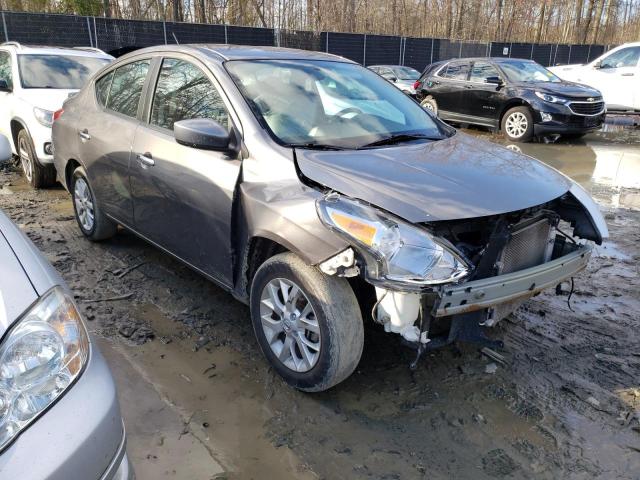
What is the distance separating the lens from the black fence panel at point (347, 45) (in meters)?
22.2

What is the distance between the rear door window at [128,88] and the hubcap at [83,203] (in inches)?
32.9

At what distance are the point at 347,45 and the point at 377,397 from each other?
21.8 meters

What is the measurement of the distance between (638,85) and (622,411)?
11.4 metres

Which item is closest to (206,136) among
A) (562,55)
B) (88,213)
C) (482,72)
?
(88,213)

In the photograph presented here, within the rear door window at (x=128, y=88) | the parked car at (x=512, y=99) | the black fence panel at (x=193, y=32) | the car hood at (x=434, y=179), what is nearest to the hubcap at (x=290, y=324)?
the car hood at (x=434, y=179)

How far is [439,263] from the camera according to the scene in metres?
2.32

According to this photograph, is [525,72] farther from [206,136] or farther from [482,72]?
[206,136]

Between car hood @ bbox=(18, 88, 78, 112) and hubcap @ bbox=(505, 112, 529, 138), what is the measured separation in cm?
789

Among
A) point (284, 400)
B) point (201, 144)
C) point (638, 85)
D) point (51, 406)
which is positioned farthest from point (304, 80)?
point (638, 85)

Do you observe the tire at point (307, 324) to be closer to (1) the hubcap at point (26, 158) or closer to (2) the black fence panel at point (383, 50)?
(1) the hubcap at point (26, 158)

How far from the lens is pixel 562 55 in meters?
29.0

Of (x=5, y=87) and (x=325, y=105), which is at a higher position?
(x=325, y=105)

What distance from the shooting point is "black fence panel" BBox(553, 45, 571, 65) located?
2872 centimetres

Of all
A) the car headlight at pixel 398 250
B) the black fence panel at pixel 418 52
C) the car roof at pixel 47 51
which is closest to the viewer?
the car headlight at pixel 398 250
